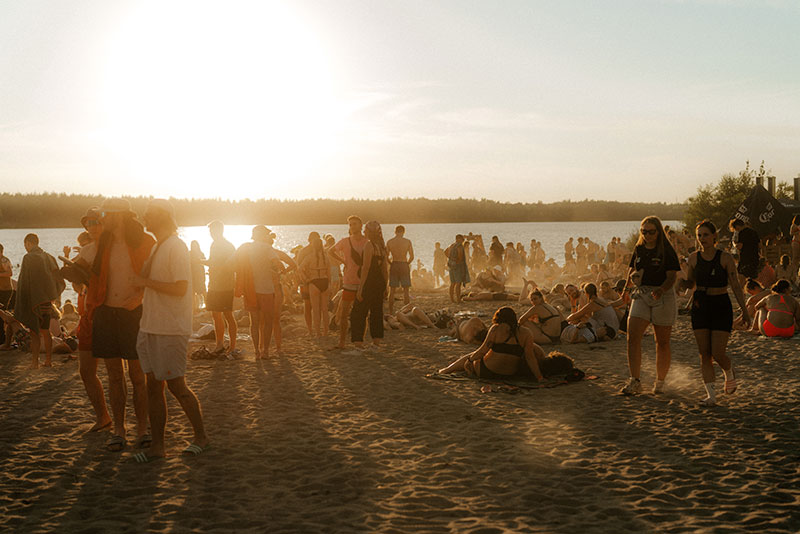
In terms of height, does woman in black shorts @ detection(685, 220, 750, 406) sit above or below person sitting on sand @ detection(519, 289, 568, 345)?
above

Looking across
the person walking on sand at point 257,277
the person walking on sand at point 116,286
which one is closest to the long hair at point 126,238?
the person walking on sand at point 116,286

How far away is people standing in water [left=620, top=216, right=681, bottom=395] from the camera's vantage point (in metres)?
6.76

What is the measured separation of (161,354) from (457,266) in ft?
41.8

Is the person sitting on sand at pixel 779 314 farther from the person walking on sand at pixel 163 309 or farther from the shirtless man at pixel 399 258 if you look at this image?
the person walking on sand at pixel 163 309

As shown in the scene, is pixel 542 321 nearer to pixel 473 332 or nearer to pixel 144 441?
pixel 473 332

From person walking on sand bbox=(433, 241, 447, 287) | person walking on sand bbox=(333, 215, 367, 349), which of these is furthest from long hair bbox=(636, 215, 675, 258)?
person walking on sand bbox=(433, 241, 447, 287)

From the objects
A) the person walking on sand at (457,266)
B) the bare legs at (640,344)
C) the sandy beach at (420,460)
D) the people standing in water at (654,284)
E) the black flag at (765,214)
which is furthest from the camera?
the black flag at (765,214)

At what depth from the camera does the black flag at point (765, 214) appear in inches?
1009

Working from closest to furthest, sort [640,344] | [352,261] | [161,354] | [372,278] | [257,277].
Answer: [161,354], [640,344], [257,277], [372,278], [352,261]

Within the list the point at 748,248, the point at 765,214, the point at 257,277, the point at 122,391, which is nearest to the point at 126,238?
the point at 122,391

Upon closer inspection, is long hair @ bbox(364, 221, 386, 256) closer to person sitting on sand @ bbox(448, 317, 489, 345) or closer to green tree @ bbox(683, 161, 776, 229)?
person sitting on sand @ bbox(448, 317, 489, 345)

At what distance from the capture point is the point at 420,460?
525 cm

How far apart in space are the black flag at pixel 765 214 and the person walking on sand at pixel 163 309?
25.0 metres

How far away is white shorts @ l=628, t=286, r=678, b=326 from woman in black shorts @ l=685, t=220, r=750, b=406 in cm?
21
